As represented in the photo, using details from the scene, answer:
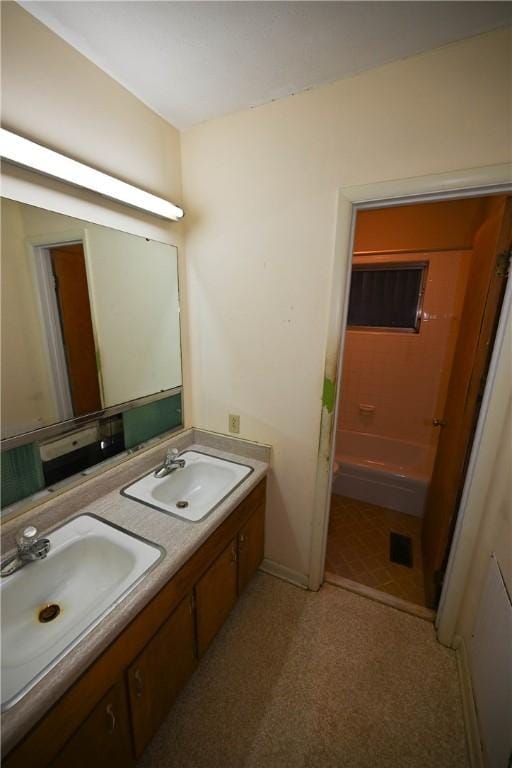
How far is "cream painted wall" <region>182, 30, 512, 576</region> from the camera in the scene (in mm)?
1050

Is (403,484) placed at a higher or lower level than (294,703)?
higher

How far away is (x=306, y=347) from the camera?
1.46 m

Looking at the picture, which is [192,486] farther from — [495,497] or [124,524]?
[495,497]

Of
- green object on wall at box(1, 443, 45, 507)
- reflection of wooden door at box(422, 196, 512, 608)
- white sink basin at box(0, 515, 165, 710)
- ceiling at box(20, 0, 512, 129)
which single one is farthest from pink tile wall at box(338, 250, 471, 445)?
green object on wall at box(1, 443, 45, 507)

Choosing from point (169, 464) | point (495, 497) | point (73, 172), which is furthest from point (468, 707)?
point (73, 172)

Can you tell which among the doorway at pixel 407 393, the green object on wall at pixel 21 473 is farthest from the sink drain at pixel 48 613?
the doorway at pixel 407 393

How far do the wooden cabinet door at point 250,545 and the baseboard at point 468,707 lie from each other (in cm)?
104

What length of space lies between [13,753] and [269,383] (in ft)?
4.48

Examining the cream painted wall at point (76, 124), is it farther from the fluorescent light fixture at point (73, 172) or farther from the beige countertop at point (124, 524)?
the beige countertop at point (124, 524)

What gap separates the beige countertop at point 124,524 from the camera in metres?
0.63

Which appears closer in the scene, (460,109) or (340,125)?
(460,109)

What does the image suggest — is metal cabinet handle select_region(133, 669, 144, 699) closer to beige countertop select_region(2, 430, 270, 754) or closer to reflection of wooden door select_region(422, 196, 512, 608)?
beige countertop select_region(2, 430, 270, 754)

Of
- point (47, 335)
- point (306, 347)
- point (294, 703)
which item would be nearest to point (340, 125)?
point (306, 347)

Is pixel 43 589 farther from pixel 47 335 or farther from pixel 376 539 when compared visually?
pixel 376 539
